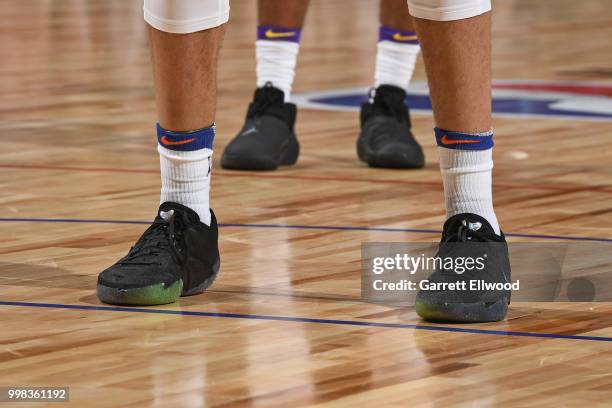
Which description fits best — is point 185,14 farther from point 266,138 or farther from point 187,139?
point 266,138

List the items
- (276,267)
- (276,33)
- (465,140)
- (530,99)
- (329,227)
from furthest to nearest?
(530,99), (276,33), (329,227), (276,267), (465,140)

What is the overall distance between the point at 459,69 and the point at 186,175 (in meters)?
0.35

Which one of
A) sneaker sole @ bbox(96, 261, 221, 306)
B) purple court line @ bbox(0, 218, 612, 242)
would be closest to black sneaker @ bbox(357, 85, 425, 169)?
purple court line @ bbox(0, 218, 612, 242)

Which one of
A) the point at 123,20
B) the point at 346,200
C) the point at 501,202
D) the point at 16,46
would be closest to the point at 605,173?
the point at 501,202

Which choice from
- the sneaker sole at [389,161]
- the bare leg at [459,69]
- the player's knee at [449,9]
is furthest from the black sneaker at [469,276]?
the sneaker sole at [389,161]

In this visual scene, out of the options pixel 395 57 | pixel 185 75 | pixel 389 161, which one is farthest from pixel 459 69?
pixel 395 57

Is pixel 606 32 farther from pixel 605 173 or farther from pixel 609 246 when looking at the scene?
pixel 609 246

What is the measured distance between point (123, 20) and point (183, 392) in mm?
5578

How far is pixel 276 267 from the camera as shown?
1978mm

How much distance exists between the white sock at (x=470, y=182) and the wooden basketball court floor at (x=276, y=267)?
0.13m

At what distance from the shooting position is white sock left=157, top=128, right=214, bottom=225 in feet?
6.14

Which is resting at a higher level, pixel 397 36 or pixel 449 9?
pixel 449 9

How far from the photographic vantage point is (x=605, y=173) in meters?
2.75

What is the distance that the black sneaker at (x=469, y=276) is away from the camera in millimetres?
1689
